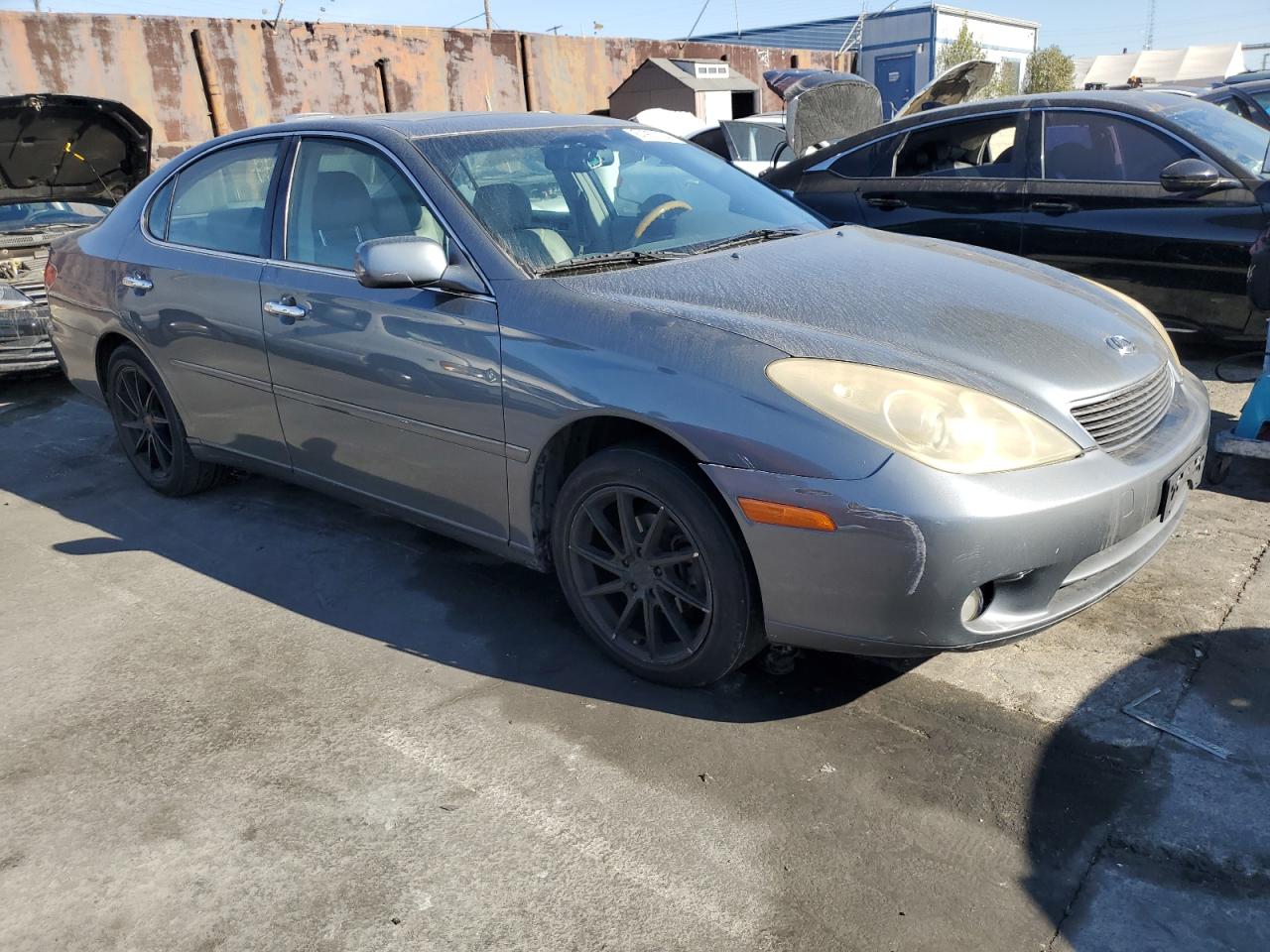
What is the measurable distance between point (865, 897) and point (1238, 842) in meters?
0.82

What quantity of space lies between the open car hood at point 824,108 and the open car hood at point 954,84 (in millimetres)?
546

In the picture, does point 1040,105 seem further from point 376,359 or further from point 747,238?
point 376,359

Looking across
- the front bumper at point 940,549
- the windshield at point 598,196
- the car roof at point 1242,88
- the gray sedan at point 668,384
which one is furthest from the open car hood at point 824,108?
the front bumper at point 940,549

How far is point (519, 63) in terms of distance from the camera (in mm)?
19484

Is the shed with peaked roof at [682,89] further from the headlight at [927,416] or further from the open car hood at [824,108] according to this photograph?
the headlight at [927,416]

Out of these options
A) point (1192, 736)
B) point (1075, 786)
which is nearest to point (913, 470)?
point (1075, 786)

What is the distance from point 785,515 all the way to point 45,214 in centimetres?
703

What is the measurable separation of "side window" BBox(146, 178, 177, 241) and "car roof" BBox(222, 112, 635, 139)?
26.4 inches

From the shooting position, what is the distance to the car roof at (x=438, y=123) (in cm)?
350

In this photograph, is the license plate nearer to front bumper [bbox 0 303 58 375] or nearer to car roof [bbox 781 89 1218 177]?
car roof [bbox 781 89 1218 177]

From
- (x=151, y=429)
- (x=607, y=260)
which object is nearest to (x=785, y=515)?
(x=607, y=260)

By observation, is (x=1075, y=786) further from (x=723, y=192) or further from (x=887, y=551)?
(x=723, y=192)

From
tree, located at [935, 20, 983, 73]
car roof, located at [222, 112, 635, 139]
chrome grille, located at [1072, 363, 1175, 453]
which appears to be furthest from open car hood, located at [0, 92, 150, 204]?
tree, located at [935, 20, 983, 73]

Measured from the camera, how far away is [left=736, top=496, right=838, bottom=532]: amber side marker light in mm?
2384
